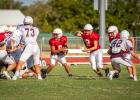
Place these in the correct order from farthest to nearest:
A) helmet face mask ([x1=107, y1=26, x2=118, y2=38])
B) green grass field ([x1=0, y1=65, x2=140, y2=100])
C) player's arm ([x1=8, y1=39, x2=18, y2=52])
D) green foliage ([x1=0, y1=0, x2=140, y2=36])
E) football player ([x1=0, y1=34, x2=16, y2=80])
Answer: green foliage ([x1=0, y1=0, x2=140, y2=36]), helmet face mask ([x1=107, y1=26, x2=118, y2=38]), football player ([x1=0, y1=34, x2=16, y2=80]), player's arm ([x1=8, y1=39, x2=18, y2=52]), green grass field ([x1=0, y1=65, x2=140, y2=100])

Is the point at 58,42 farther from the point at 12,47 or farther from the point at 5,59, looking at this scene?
the point at 12,47

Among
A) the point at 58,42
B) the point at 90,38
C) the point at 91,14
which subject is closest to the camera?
the point at 90,38

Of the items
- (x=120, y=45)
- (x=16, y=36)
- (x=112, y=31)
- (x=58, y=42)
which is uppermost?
(x=16, y=36)

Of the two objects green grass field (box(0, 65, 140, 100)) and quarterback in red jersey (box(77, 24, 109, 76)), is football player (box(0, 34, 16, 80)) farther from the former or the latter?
quarterback in red jersey (box(77, 24, 109, 76))

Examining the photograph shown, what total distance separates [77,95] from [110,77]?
16.9 ft

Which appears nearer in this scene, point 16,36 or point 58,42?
point 16,36

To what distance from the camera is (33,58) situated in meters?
18.3

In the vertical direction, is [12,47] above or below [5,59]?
above

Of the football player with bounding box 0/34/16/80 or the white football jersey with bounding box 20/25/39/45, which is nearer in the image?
the white football jersey with bounding box 20/25/39/45

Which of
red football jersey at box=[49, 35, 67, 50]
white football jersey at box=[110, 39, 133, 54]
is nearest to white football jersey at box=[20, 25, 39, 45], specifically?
white football jersey at box=[110, 39, 133, 54]

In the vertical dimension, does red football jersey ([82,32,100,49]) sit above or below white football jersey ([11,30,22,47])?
below

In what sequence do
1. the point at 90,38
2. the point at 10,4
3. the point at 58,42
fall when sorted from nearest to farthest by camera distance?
the point at 90,38 → the point at 58,42 → the point at 10,4

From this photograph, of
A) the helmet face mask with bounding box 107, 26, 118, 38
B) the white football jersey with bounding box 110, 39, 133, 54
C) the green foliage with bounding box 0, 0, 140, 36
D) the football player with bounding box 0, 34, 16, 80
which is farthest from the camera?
the green foliage with bounding box 0, 0, 140, 36

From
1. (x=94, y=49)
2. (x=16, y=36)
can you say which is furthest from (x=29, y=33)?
(x=94, y=49)
